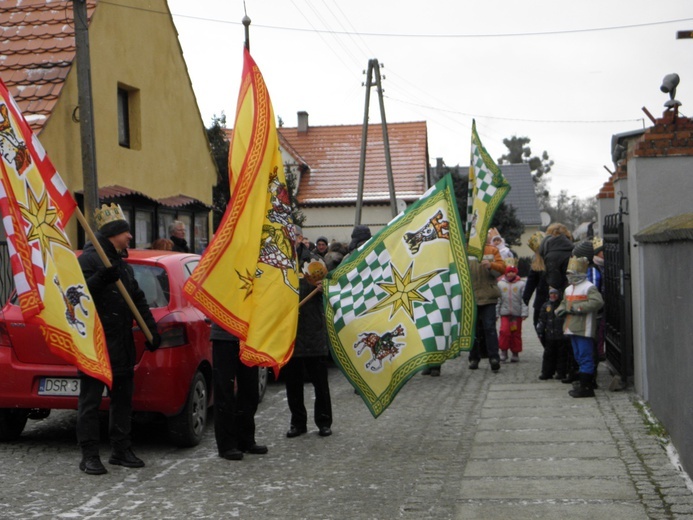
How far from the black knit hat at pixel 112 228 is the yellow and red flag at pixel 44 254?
14.8 inches

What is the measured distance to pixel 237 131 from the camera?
771cm

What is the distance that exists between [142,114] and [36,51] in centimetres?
318

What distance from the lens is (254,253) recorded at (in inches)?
297

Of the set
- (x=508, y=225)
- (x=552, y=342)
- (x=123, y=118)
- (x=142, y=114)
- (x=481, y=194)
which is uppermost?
(x=142, y=114)

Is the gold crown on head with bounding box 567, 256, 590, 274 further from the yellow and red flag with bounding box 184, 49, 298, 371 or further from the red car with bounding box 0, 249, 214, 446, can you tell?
the red car with bounding box 0, 249, 214, 446

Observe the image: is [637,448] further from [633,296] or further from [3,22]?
[3,22]

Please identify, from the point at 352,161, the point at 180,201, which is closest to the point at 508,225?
the point at 352,161

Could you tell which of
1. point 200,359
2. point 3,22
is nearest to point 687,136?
point 200,359

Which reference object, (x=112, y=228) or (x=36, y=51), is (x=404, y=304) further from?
(x=36, y=51)

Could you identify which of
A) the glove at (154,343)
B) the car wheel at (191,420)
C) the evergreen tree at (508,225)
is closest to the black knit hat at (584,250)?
the car wheel at (191,420)

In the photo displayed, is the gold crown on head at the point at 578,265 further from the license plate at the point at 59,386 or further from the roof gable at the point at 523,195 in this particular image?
the roof gable at the point at 523,195

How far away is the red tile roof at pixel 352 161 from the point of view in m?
43.0

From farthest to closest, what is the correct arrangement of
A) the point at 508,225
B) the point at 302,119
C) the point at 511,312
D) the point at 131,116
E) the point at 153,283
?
the point at 508,225, the point at 302,119, the point at 131,116, the point at 511,312, the point at 153,283

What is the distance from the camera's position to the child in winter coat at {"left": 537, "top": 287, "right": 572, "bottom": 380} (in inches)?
455
